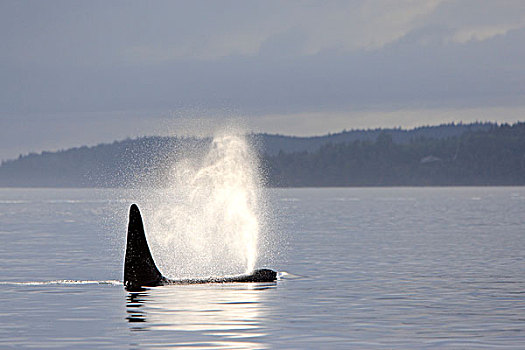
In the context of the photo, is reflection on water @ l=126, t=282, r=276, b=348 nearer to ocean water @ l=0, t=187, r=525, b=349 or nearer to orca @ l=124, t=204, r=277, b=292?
ocean water @ l=0, t=187, r=525, b=349

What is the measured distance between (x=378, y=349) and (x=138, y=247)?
16.1 m

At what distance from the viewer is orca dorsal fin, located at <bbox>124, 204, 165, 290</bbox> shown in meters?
40.2

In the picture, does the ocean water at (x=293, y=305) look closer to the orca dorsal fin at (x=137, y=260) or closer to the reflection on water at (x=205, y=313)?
the reflection on water at (x=205, y=313)

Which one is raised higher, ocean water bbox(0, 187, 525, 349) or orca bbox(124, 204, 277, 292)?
orca bbox(124, 204, 277, 292)

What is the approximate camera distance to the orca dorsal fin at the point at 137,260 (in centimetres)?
4019

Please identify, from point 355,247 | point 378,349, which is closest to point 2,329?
point 378,349

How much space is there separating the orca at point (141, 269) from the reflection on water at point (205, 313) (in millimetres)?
791

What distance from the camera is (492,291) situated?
3991cm

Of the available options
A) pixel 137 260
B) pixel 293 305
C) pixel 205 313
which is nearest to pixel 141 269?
pixel 137 260

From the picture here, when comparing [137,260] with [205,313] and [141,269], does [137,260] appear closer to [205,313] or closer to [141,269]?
[141,269]

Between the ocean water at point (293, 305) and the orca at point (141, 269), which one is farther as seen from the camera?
the orca at point (141, 269)

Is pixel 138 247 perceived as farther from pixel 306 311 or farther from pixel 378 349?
pixel 378 349

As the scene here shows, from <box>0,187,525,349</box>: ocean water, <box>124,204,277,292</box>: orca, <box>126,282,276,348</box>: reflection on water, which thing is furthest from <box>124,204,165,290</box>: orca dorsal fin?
<box>126,282,276,348</box>: reflection on water

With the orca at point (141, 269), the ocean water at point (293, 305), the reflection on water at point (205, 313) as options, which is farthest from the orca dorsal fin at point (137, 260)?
the reflection on water at point (205, 313)
